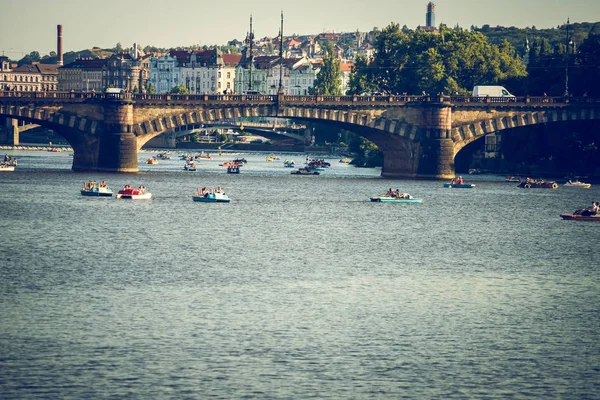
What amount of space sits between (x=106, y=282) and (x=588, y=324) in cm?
2309

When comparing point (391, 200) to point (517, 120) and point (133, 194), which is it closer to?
point (133, 194)

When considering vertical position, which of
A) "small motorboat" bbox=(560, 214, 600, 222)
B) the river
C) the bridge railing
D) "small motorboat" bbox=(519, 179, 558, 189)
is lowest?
the river

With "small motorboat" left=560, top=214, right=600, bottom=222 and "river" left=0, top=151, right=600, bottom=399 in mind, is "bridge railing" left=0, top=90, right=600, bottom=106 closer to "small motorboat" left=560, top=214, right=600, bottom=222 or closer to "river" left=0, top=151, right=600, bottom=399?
"river" left=0, top=151, right=600, bottom=399

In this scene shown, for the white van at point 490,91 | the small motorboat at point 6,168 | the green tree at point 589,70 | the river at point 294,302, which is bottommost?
the river at point 294,302

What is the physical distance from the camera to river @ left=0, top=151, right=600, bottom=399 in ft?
143

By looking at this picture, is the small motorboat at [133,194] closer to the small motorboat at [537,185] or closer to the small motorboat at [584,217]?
the small motorboat at [584,217]

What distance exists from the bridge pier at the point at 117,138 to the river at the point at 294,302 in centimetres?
2654

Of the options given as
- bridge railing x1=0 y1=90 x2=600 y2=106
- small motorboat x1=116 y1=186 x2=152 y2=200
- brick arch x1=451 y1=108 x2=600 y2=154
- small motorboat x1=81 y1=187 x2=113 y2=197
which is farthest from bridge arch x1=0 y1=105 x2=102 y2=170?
brick arch x1=451 y1=108 x2=600 y2=154

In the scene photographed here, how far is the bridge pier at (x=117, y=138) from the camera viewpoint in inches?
5113

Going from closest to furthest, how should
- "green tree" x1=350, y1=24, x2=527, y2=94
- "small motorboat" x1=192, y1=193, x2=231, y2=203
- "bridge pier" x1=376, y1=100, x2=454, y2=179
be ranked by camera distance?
"small motorboat" x1=192, y1=193, x2=231, y2=203 < "bridge pier" x1=376, y1=100, x2=454, y2=179 < "green tree" x1=350, y1=24, x2=527, y2=94

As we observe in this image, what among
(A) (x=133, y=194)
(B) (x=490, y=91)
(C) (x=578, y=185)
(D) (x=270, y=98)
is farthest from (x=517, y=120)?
(A) (x=133, y=194)

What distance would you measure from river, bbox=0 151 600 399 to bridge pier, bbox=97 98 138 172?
26541 mm

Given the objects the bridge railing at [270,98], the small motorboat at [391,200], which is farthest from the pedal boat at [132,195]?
the bridge railing at [270,98]

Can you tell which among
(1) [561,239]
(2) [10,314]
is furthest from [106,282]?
(1) [561,239]
